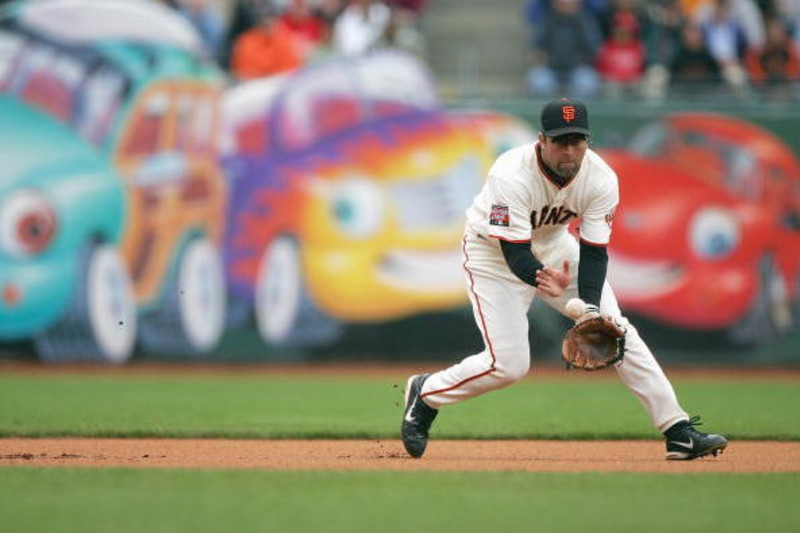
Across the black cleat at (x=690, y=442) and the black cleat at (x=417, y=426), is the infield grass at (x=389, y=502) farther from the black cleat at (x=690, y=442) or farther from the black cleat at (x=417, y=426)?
the black cleat at (x=417, y=426)

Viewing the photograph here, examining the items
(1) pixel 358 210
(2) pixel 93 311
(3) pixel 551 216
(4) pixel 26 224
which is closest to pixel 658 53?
(1) pixel 358 210

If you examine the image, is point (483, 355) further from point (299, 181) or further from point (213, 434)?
point (299, 181)

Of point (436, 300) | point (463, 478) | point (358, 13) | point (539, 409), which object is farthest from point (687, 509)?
point (358, 13)

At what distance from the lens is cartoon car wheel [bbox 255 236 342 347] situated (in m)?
16.3

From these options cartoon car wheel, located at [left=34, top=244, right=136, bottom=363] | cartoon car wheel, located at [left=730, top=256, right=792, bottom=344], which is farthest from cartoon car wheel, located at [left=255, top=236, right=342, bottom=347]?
cartoon car wheel, located at [left=730, top=256, right=792, bottom=344]

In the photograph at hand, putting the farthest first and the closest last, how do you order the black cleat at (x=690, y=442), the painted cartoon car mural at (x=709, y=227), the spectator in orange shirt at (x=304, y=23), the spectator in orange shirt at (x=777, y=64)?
1. the spectator in orange shirt at (x=304, y=23)
2. the spectator in orange shirt at (x=777, y=64)
3. the painted cartoon car mural at (x=709, y=227)
4. the black cleat at (x=690, y=442)

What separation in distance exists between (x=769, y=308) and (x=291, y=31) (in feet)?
21.8

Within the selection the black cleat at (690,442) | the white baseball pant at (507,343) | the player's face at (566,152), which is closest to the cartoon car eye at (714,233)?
the white baseball pant at (507,343)

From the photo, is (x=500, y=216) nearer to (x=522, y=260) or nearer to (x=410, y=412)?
(x=522, y=260)

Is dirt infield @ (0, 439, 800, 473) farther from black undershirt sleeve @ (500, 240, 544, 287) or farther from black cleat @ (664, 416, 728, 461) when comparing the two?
black undershirt sleeve @ (500, 240, 544, 287)

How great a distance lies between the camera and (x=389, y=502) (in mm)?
6461

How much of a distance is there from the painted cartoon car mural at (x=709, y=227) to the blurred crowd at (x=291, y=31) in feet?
10.9

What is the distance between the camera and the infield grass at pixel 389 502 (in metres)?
5.82

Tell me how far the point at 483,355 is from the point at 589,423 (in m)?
2.87
